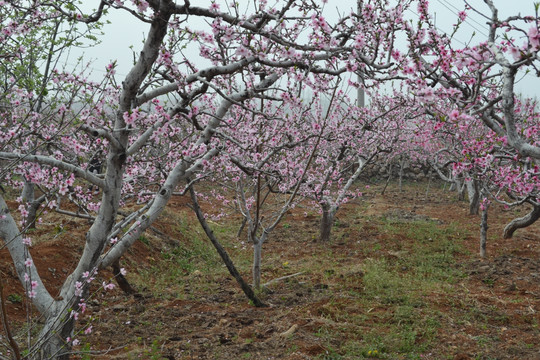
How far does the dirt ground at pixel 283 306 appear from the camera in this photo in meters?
5.48

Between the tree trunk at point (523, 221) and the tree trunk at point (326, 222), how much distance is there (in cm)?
469

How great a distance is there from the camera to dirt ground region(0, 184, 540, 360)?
548cm

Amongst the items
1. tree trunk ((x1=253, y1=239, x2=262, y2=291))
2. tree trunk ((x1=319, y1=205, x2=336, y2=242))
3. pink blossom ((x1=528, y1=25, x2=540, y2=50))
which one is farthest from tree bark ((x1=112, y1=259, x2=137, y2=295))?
pink blossom ((x1=528, y1=25, x2=540, y2=50))

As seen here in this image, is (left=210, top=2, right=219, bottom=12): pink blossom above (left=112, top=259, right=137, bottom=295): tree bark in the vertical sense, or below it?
above

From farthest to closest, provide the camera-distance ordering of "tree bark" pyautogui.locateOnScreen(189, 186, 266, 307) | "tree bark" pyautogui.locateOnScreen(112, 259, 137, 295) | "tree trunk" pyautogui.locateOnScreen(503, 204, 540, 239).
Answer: "tree trunk" pyautogui.locateOnScreen(503, 204, 540, 239) < "tree bark" pyautogui.locateOnScreen(112, 259, 137, 295) < "tree bark" pyautogui.locateOnScreen(189, 186, 266, 307)

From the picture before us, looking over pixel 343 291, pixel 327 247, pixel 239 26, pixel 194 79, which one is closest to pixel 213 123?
pixel 194 79

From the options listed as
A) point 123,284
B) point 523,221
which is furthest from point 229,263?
point 523,221

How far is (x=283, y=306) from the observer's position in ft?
23.5

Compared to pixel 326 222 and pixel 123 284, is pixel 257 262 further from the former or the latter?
pixel 326 222

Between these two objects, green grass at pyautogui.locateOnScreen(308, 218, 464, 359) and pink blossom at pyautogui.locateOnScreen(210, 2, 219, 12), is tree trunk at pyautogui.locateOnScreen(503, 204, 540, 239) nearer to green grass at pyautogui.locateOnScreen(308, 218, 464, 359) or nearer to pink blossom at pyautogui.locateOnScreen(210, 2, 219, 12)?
green grass at pyautogui.locateOnScreen(308, 218, 464, 359)

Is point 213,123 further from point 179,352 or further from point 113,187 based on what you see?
point 179,352

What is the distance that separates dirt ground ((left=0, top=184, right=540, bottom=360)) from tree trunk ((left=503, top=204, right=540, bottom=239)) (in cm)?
26

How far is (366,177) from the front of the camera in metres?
26.2

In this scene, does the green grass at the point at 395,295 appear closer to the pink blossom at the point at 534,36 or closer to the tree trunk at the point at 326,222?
the tree trunk at the point at 326,222
